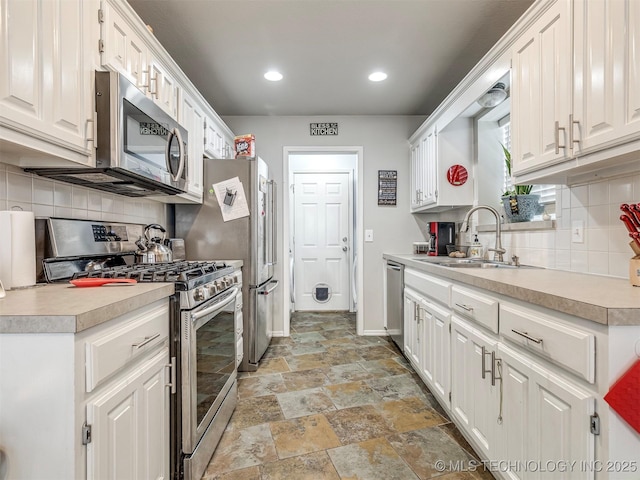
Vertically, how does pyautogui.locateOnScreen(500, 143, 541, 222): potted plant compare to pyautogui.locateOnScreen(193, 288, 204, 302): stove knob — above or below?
above

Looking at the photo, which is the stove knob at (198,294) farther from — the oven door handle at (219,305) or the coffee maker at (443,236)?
the coffee maker at (443,236)

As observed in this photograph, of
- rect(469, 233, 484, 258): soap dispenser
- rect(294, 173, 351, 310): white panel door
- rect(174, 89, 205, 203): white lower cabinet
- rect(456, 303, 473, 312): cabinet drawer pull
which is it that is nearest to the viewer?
rect(456, 303, 473, 312): cabinet drawer pull

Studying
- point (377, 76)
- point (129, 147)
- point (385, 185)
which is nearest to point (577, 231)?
point (377, 76)

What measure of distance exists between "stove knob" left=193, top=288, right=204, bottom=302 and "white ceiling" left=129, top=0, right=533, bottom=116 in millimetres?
1614

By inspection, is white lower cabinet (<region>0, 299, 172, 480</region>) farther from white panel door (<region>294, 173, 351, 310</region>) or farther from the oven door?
white panel door (<region>294, 173, 351, 310</region>)

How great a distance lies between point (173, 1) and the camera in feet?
6.07

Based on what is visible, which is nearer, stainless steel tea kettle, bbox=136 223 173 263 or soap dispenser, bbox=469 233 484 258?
stainless steel tea kettle, bbox=136 223 173 263

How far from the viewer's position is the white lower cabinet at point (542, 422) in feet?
3.02

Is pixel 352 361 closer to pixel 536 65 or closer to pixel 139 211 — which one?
pixel 139 211

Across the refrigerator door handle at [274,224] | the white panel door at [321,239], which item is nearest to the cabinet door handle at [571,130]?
the refrigerator door handle at [274,224]

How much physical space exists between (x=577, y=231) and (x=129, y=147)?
7.31 ft

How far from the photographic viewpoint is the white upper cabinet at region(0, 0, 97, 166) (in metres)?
1.01

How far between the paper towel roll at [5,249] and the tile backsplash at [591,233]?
96.6 inches

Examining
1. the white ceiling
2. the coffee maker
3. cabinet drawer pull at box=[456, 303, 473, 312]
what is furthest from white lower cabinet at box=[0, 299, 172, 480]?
the coffee maker
